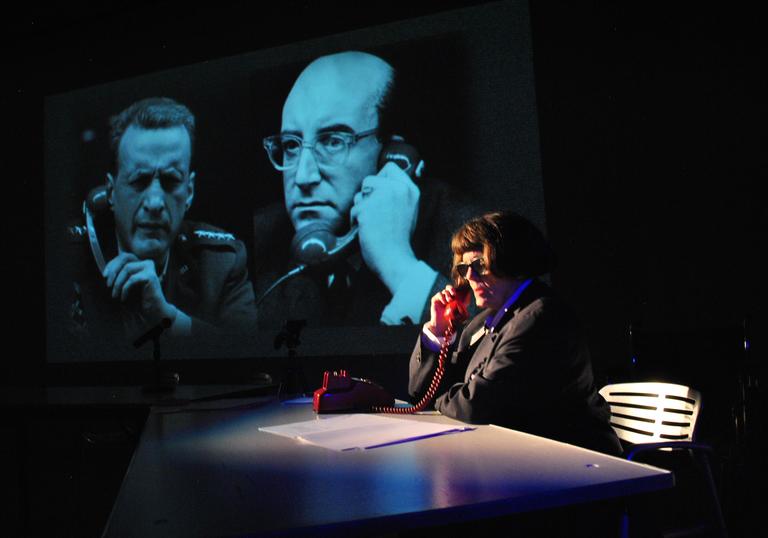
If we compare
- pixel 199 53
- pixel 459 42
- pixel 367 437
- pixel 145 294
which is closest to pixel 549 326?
pixel 367 437

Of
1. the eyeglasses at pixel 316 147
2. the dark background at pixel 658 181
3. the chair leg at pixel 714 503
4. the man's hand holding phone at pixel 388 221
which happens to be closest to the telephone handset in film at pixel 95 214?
the eyeglasses at pixel 316 147

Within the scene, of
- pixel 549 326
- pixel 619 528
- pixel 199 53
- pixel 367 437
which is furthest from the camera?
pixel 199 53

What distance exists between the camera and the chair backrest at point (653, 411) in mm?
1645

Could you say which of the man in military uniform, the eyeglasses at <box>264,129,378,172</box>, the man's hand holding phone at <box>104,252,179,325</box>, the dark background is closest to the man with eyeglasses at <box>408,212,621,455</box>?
the dark background

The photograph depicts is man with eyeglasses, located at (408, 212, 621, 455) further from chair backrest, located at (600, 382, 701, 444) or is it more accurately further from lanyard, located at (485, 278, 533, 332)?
chair backrest, located at (600, 382, 701, 444)

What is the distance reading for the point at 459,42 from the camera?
4.11 meters

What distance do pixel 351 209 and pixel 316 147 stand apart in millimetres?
494

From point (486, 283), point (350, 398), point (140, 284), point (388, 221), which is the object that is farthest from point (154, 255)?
point (486, 283)

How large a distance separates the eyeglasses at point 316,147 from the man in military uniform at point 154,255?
0.65m

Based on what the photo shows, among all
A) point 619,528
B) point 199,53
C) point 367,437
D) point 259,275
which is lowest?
point 619,528

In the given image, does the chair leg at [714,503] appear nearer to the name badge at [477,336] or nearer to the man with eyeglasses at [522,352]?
the man with eyeglasses at [522,352]

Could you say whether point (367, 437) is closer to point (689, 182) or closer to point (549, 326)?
point (549, 326)

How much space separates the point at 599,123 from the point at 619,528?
3.10 metres

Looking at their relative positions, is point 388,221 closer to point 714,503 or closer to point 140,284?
point 140,284
